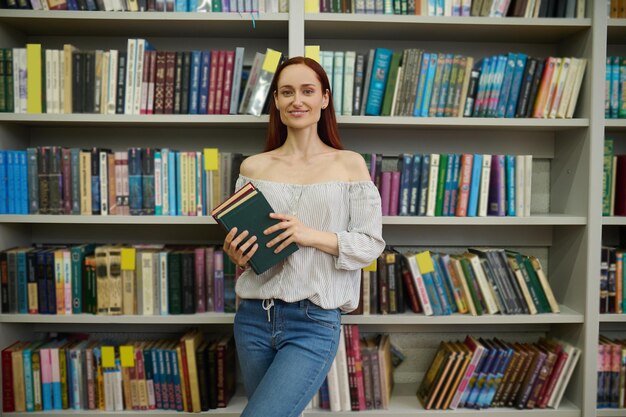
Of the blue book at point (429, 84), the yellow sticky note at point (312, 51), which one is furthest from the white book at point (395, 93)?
the yellow sticky note at point (312, 51)

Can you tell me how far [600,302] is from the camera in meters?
2.11

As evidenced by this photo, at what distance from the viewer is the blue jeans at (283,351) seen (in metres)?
1.34

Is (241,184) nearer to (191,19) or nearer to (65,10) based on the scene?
(191,19)

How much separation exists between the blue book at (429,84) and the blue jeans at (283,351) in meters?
0.94

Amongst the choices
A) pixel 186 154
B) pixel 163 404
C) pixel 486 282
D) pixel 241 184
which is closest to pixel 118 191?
pixel 186 154

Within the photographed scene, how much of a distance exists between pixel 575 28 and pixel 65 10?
6.68 ft

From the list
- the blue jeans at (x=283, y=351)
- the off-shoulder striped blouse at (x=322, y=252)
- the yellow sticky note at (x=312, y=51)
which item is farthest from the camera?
the yellow sticky note at (x=312, y=51)

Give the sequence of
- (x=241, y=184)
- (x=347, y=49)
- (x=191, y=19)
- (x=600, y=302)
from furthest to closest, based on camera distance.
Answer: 1. (x=347, y=49)
2. (x=600, y=302)
3. (x=191, y=19)
4. (x=241, y=184)

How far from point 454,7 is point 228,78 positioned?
3.09ft

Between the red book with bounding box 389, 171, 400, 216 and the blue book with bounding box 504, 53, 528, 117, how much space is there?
1.70 ft

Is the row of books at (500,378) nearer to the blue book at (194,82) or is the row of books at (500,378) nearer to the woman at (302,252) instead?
the woman at (302,252)

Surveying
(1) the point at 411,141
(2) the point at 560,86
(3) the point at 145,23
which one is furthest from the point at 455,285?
(3) the point at 145,23

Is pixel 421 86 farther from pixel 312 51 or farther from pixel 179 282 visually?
pixel 179 282

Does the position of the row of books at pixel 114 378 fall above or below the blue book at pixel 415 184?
below
